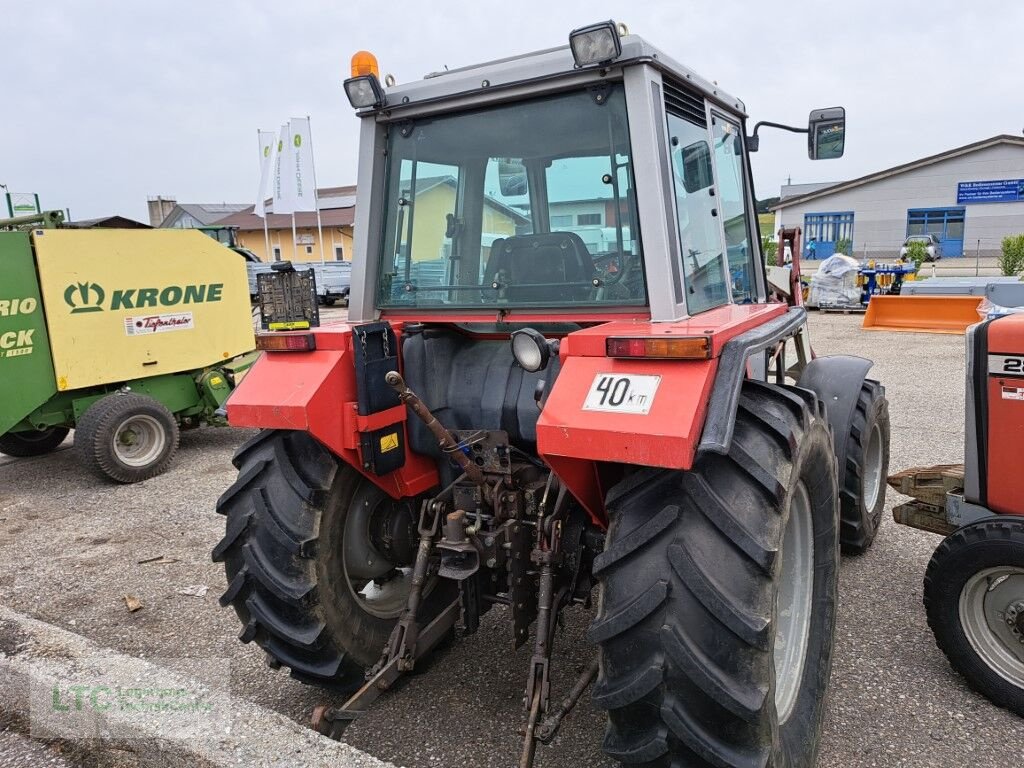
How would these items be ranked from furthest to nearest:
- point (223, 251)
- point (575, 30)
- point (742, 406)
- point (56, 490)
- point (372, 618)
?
point (223, 251) < point (56, 490) < point (372, 618) < point (575, 30) < point (742, 406)

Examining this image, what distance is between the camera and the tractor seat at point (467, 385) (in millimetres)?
2525

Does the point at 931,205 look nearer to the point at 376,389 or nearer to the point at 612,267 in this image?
the point at 612,267

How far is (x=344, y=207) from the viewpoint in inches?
1318

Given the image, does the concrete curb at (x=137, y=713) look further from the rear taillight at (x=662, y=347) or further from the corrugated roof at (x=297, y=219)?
the corrugated roof at (x=297, y=219)

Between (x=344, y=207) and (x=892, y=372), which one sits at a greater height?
(x=344, y=207)

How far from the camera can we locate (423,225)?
2.82 metres

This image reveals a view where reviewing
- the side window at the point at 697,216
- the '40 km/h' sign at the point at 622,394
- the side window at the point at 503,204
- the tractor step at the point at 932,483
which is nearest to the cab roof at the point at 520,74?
the side window at the point at 697,216

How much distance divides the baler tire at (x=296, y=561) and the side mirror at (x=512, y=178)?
1.14 meters

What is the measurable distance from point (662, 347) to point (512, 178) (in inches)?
43.0

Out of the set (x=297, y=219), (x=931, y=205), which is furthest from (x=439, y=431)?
(x=931, y=205)

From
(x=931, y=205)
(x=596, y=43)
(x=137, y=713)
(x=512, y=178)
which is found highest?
(x=931, y=205)

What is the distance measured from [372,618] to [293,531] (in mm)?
495

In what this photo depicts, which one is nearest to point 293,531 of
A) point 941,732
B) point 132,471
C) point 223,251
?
point 941,732

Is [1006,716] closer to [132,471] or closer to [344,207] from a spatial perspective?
[132,471]
